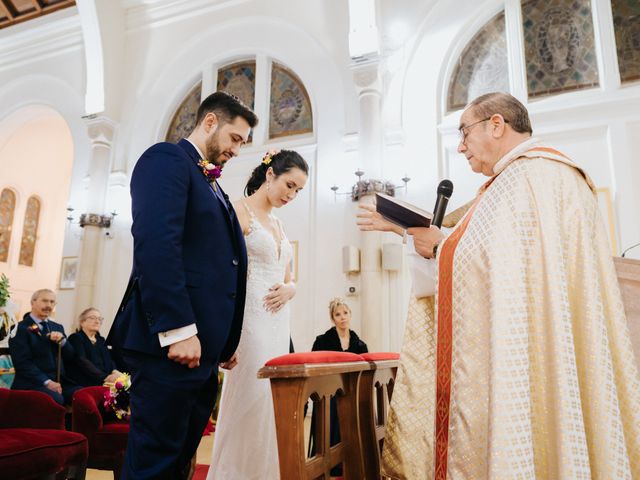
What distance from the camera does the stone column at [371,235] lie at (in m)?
6.88

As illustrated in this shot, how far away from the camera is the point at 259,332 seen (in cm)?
250

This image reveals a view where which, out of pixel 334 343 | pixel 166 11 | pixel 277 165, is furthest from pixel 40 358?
pixel 166 11

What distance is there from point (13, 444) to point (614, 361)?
8.72 feet

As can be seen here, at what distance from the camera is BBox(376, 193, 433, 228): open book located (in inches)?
83.3

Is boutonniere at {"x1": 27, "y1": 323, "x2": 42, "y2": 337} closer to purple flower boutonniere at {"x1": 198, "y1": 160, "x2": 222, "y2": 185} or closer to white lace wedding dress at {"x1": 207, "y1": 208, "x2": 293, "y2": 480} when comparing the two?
white lace wedding dress at {"x1": 207, "y1": 208, "x2": 293, "y2": 480}

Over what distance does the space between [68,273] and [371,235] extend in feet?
19.8

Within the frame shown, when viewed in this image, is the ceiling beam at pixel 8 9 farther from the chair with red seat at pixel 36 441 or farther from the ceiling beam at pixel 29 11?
the chair with red seat at pixel 36 441

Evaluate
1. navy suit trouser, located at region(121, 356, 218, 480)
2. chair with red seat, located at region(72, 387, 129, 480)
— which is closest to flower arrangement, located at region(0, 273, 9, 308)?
chair with red seat, located at region(72, 387, 129, 480)

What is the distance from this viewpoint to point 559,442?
4.77 feet

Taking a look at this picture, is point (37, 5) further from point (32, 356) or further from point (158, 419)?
point (158, 419)

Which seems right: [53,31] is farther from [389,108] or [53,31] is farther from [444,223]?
[444,223]

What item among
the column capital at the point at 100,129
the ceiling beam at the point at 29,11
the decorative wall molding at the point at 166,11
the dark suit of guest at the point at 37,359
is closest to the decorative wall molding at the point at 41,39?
the ceiling beam at the point at 29,11

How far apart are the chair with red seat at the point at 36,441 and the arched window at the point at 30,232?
12135mm

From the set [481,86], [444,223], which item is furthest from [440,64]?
[444,223]
